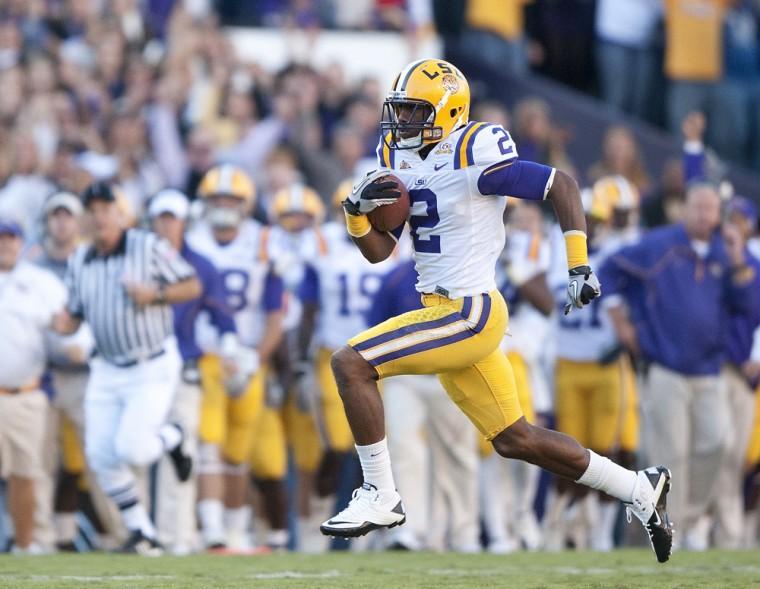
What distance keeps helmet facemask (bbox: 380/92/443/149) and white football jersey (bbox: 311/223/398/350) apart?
3250 mm

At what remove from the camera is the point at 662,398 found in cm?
903

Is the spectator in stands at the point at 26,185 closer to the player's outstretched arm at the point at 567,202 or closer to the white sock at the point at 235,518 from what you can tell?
the white sock at the point at 235,518

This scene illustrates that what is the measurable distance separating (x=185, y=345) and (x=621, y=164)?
4.26 m

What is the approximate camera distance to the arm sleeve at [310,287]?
31.5ft

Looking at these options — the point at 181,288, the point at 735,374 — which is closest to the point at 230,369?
the point at 181,288

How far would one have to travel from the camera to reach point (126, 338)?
8117mm

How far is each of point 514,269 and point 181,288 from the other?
2.02m

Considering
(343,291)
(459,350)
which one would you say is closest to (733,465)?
(343,291)

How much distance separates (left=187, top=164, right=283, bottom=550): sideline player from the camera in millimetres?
8867

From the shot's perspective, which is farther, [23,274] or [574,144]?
[574,144]

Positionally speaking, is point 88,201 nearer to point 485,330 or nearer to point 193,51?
point 485,330

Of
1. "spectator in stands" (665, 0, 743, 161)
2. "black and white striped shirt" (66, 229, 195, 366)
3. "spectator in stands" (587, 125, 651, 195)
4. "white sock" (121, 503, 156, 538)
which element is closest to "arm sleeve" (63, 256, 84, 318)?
"black and white striped shirt" (66, 229, 195, 366)

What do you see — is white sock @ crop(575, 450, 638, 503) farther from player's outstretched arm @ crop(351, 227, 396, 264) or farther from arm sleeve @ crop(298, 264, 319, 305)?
arm sleeve @ crop(298, 264, 319, 305)

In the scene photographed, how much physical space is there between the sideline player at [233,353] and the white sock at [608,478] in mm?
2864
